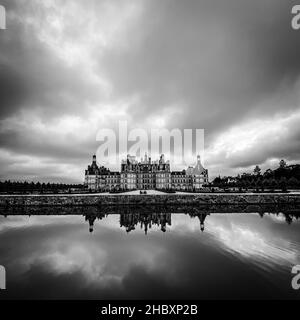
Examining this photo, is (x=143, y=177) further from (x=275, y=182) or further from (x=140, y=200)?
(x=140, y=200)

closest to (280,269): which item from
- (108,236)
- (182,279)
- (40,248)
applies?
(182,279)

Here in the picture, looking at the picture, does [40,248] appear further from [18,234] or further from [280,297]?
[280,297]

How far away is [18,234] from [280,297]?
44.3ft

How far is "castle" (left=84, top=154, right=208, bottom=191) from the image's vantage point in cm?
7344

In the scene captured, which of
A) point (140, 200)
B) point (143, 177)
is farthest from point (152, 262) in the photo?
point (143, 177)

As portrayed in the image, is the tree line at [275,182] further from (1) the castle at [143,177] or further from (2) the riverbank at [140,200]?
(1) the castle at [143,177]

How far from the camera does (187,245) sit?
9.62 meters

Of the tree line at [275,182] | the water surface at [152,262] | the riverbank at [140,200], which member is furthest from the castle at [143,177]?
the water surface at [152,262]

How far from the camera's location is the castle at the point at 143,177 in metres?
73.4

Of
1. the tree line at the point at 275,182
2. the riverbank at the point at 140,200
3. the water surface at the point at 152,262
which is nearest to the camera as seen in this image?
the water surface at the point at 152,262

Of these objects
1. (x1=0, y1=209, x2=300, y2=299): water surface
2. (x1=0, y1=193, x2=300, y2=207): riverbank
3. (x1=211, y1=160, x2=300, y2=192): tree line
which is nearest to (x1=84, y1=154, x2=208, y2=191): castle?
(x1=211, y1=160, x2=300, y2=192): tree line

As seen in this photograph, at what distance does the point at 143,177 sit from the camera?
7362 cm

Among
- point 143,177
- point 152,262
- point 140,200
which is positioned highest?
point 143,177

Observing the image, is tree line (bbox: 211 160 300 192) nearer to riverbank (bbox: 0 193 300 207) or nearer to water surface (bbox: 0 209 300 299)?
riverbank (bbox: 0 193 300 207)
